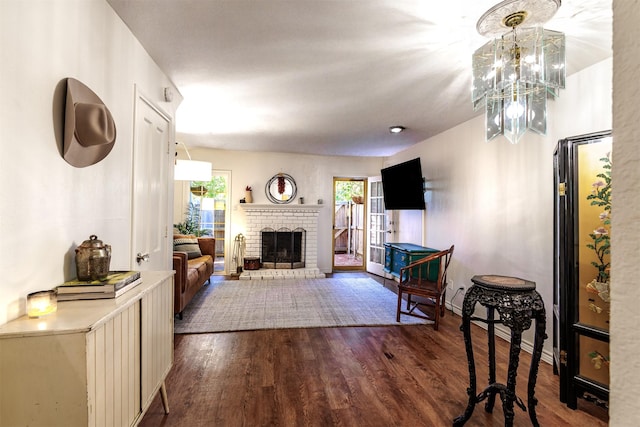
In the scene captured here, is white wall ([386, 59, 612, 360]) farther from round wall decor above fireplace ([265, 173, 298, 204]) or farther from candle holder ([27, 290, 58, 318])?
candle holder ([27, 290, 58, 318])

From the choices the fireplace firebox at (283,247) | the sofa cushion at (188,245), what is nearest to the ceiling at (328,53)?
the sofa cushion at (188,245)

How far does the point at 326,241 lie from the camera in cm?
651

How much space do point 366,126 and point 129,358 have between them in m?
3.61

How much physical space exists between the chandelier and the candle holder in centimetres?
235

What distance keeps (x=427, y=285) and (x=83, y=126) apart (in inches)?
131

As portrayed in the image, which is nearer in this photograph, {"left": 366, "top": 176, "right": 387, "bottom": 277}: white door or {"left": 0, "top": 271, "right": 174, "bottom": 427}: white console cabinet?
{"left": 0, "top": 271, "right": 174, "bottom": 427}: white console cabinet

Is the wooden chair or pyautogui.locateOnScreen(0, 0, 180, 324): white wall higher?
pyautogui.locateOnScreen(0, 0, 180, 324): white wall

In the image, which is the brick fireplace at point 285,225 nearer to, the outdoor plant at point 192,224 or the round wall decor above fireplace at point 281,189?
the round wall decor above fireplace at point 281,189

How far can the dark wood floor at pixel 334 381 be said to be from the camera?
192 centimetres

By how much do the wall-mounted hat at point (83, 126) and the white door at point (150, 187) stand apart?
1.79 feet

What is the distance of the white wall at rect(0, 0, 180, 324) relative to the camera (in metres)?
1.09

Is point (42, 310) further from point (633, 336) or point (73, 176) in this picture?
point (633, 336)

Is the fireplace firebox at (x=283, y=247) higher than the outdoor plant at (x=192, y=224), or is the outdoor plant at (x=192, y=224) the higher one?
the outdoor plant at (x=192, y=224)

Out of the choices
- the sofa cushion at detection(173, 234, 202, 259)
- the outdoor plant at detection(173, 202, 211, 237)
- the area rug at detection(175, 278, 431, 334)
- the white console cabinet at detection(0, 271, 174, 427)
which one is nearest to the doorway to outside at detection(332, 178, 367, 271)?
the area rug at detection(175, 278, 431, 334)
